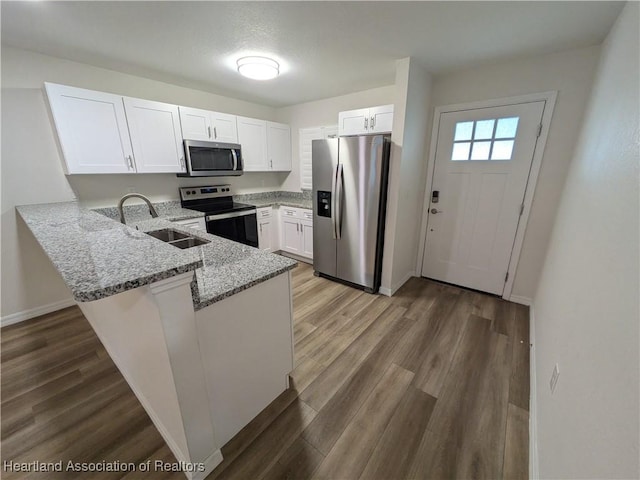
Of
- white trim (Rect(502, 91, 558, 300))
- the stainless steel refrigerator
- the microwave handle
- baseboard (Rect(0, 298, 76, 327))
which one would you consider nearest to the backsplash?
the microwave handle

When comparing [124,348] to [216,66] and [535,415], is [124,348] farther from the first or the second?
[216,66]

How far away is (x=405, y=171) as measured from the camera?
2650mm

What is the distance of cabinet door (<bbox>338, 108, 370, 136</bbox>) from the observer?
2.89 meters

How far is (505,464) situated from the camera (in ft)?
4.17

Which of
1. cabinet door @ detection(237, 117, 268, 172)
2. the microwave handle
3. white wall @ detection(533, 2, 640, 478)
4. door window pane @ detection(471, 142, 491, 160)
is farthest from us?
cabinet door @ detection(237, 117, 268, 172)

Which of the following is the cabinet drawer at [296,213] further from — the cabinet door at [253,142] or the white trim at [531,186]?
the white trim at [531,186]

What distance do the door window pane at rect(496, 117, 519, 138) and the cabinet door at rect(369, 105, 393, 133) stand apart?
1076 millimetres

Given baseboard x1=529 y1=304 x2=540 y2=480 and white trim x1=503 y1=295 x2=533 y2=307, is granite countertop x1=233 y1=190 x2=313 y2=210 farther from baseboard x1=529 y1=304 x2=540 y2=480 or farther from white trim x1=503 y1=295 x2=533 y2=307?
baseboard x1=529 y1=304 x2=540 y2=480

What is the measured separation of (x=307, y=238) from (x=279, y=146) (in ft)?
5.32

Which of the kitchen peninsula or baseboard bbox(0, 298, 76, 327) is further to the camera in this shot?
baseboard bbox(0, 298, 76, 327)

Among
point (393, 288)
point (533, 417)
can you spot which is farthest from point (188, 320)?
point (393, 288)

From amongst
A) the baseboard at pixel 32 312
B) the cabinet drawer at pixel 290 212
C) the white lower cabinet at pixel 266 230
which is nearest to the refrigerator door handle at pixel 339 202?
the cabinet drawer at pixel 290 212

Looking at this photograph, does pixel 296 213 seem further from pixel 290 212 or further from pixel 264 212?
pixel 264 212

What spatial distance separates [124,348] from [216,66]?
262cm
